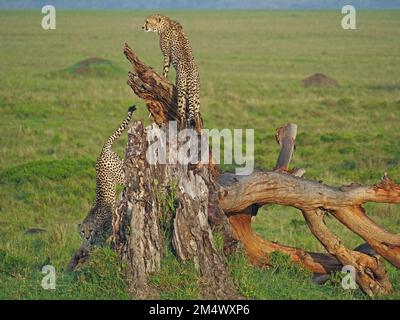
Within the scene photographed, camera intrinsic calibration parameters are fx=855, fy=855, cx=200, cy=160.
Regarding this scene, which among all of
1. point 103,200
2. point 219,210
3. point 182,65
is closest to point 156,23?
point 182,65

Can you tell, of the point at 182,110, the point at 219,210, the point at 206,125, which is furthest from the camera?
the point at 206,125

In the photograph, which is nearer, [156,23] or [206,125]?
[156,23]

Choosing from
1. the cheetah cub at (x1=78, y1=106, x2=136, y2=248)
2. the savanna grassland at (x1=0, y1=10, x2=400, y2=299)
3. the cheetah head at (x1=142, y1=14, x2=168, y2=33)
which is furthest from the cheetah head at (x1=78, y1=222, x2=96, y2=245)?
Answer: the cheetah head at (x1=142, y1=14, x2=168, y2=33)

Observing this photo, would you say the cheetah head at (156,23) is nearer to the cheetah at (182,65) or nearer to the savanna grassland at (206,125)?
the cheetah at (182,65)

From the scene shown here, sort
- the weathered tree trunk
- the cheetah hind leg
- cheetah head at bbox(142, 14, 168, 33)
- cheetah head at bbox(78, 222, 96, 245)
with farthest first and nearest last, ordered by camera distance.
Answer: cheetah head at bbox(142, 14, 168, 33) → cheetah head at bbox(78, 222, 96, 245) → the cheetah hind leg → the weathered tree trunk

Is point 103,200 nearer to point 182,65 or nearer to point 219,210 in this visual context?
point 182,65

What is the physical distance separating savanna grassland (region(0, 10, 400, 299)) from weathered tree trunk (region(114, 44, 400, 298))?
17cm

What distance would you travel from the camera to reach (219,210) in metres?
7.23

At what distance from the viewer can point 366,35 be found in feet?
202

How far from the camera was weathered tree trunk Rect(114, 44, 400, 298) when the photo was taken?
6.91m

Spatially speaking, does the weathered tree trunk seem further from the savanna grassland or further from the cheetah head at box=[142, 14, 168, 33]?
the cheetah head at box=[142, 14, 168, 33]

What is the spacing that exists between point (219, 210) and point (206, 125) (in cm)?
1338

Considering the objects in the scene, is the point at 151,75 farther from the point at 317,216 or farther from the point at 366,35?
the point at 366,35

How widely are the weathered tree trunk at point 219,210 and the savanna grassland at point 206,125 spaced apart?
0.55 ft
